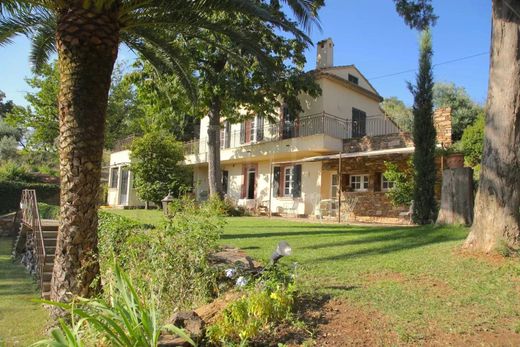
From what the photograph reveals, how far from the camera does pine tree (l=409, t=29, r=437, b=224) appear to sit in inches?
480

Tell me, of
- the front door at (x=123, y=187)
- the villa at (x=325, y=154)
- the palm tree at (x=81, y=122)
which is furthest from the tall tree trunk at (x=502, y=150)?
the front door at (x=123, y=187)

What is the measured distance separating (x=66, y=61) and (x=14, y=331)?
373 centimetres

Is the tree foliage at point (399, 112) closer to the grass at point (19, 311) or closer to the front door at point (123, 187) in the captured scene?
the front door at point (123, 187)

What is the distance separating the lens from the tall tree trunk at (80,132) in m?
4.99

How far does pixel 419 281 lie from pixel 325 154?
15.0 metres

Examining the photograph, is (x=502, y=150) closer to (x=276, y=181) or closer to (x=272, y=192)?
(x=276, y=181)

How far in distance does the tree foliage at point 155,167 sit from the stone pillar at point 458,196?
52.6ft

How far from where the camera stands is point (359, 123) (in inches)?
883

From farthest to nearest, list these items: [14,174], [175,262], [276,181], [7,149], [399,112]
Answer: [7,149], [399,112], [14,174], [276,181], [175,262]

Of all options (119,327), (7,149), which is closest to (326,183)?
(119,327)

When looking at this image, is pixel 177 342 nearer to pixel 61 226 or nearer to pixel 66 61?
pixel 61 226

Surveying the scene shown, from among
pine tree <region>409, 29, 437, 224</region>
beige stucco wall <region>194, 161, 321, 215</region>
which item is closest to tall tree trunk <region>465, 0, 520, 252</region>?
pine tree <region>409, 29, 437, 224</region>

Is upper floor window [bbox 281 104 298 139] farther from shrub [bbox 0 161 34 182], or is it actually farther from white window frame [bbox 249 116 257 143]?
shrub [bbox 0 161 34 182]

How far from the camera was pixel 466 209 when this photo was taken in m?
8.80
